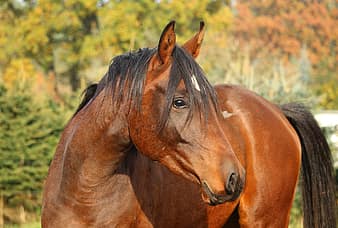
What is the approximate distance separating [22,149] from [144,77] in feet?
25.6

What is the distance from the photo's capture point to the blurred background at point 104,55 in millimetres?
10258

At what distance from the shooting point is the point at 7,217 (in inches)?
400

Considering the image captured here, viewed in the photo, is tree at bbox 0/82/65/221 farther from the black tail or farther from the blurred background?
the black tail

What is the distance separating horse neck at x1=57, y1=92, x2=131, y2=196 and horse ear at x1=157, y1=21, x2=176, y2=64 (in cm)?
39

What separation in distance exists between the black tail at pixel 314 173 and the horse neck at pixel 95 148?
209 cm

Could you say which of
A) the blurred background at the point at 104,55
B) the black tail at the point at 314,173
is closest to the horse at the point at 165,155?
the black tail at the point at 314,173

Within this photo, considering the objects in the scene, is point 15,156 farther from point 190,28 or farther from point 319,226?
point 190,28

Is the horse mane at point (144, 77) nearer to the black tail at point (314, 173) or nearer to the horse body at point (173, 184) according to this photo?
the horse body at point (173, 184)

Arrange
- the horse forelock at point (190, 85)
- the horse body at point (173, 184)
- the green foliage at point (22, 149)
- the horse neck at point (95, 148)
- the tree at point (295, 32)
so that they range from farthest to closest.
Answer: the tree at point (295, 32)
the green foliage at point (22, 149)
the horse body at point (173, 184)
the horse neck at point (95, 148)
the horse forelock at point (190, 85)

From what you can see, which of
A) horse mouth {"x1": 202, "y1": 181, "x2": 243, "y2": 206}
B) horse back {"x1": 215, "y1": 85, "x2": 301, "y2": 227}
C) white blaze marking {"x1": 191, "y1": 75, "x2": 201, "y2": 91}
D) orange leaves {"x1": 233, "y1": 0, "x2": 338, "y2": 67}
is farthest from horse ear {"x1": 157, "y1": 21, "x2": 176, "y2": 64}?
orange leaves {"x1": 233, "y1": 0, "x2": 338, "y2": 67}

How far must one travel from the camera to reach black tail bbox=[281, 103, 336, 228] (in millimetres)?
4660

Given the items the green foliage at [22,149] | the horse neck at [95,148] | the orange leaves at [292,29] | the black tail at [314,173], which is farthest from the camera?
the orange leaves at [292,29]

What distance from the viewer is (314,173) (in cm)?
474

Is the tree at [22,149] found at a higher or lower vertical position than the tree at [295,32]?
higher
